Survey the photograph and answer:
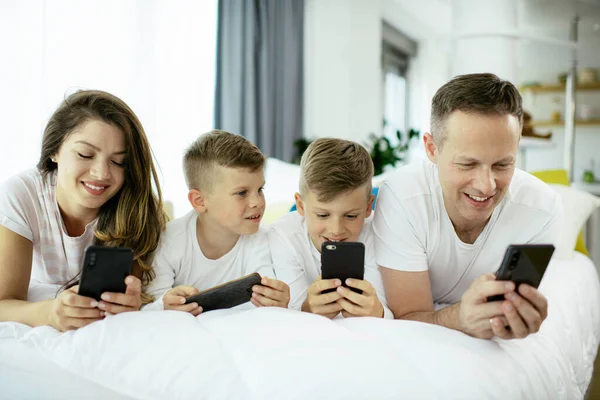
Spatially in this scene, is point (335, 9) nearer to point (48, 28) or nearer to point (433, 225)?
point (48, 28)

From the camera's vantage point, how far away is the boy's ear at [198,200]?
77.8 inches

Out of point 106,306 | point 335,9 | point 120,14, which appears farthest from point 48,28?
point 335,9

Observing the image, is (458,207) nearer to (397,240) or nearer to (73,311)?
(397,240)

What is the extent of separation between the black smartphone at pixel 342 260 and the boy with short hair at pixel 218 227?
43cm

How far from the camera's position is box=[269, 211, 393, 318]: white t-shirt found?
183 centimetres

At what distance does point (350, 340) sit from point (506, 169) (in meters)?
0.65

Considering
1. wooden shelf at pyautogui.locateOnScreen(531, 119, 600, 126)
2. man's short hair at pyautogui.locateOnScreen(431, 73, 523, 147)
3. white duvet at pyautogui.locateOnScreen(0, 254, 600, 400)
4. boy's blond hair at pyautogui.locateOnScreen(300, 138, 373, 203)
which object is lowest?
white duvet at pyautogui.locateOnScreen(0, 254, 600, 400)

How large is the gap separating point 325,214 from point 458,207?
1.35ft

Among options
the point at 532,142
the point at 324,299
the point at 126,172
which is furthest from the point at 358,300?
the point at 532,142

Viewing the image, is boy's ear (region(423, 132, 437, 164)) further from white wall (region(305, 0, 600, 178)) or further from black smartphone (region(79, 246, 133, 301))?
white wall (region(305, 0, 600, 178))

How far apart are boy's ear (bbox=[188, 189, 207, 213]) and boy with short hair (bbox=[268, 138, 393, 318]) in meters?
0.25

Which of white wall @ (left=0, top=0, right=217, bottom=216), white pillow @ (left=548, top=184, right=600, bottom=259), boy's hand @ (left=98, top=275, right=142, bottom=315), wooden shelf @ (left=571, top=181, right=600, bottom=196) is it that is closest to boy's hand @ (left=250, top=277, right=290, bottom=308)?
boy's hand @ (left=98, top=275, right=142, bottom=315)

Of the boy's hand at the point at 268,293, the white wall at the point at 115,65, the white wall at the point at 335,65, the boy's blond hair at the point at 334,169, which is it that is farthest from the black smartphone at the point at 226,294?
the white wall at the point at 335,65

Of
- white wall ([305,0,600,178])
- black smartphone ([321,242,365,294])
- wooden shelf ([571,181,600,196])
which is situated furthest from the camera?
white wall ([305,0,600,178])
